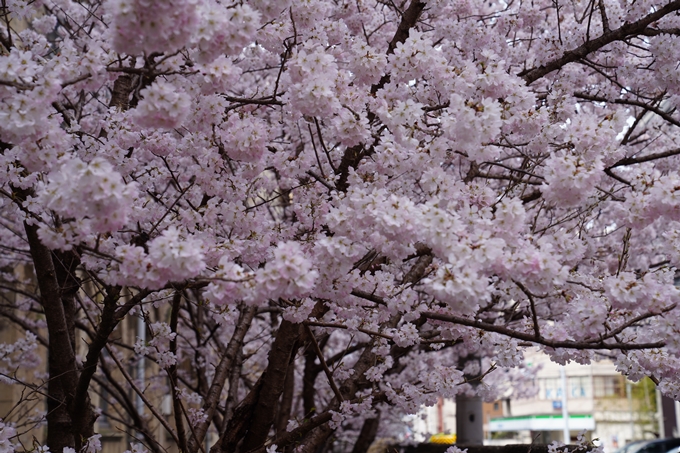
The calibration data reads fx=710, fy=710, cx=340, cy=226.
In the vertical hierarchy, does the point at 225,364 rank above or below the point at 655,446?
below

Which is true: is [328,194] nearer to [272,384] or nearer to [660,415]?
[272,384]

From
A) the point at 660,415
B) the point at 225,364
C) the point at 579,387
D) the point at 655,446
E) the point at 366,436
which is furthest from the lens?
the point at 579,387

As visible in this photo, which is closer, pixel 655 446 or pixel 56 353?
pixel 56 353

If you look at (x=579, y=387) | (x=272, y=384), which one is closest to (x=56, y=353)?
(x=272, y=384)

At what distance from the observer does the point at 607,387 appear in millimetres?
46031

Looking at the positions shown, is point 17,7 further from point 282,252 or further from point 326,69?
point 282,252

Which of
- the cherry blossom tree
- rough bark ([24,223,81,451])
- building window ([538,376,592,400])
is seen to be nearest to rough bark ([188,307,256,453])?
the cherry blossom tree

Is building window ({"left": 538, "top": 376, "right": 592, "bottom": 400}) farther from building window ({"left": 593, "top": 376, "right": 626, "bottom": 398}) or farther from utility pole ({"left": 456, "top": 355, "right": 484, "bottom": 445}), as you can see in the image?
utility pole ({"left": 456, "top": 355, "right": 484, "bottom": 445})

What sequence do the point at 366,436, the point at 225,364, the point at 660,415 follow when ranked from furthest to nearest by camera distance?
1. the point at 660,415
2. the point at 366,436
3. the point at 225,364

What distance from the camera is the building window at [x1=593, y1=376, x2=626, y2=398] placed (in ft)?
148

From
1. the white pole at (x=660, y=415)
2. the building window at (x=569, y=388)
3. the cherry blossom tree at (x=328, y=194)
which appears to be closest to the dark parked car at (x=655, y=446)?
the cherry blossom tree at (x=328, y=194)

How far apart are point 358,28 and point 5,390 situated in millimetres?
7951

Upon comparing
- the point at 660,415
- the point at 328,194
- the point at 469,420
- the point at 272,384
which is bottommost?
the point at 272,384

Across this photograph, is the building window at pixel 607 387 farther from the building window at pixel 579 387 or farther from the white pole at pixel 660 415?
the white pole at pixel 660 415
